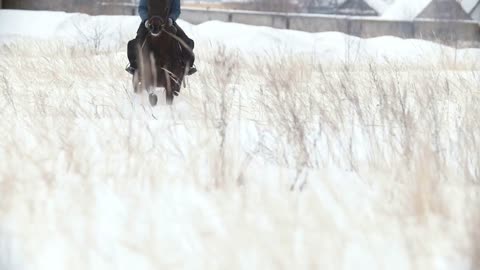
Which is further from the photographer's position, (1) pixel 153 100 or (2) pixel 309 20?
(2) pixel 309 20

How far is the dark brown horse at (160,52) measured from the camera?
5059 mm

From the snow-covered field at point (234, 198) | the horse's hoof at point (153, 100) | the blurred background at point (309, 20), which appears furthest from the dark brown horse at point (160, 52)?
the blurred background at point (309, 20)

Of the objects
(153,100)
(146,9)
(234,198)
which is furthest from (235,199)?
(146,9)

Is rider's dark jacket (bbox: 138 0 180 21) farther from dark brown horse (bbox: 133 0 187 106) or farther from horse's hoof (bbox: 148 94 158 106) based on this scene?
horse's hoof (bbox: 148 94 158 106)

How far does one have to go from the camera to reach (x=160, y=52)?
527 cm

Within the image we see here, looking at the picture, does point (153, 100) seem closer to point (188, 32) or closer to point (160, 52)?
point (160, 52)

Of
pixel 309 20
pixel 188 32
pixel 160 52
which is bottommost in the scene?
pixel 160 52

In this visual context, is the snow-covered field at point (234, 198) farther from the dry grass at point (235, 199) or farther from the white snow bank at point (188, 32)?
the white snow bank at point (188, 32)

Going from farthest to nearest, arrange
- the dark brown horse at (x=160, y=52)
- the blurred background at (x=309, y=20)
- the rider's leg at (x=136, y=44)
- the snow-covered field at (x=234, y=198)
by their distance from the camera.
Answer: the blurred background at (x=309, y=20)
the rider's leg at (x=136, y=44)
the dark brown horse at (x=160, y=52)
the snow-covered field at (x=234, y=198)

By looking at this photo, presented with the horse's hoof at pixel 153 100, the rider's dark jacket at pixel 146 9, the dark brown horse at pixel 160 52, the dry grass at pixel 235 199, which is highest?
the rider's dark jacket at pixel 146 9

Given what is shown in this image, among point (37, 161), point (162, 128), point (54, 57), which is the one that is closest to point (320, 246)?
point (37, 161)

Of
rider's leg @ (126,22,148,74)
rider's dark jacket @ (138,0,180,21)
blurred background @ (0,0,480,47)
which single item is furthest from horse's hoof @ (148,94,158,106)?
blurred background @ (0,0,480,47)

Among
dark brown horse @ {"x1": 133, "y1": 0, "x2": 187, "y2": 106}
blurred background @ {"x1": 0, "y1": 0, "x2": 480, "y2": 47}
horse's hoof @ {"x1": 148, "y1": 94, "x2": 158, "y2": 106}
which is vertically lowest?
horse's hoof @ {"x1": 148, "y1": 94, "x2": 158, "y2": 106}

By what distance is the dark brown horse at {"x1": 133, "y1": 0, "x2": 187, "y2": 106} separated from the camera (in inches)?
199
